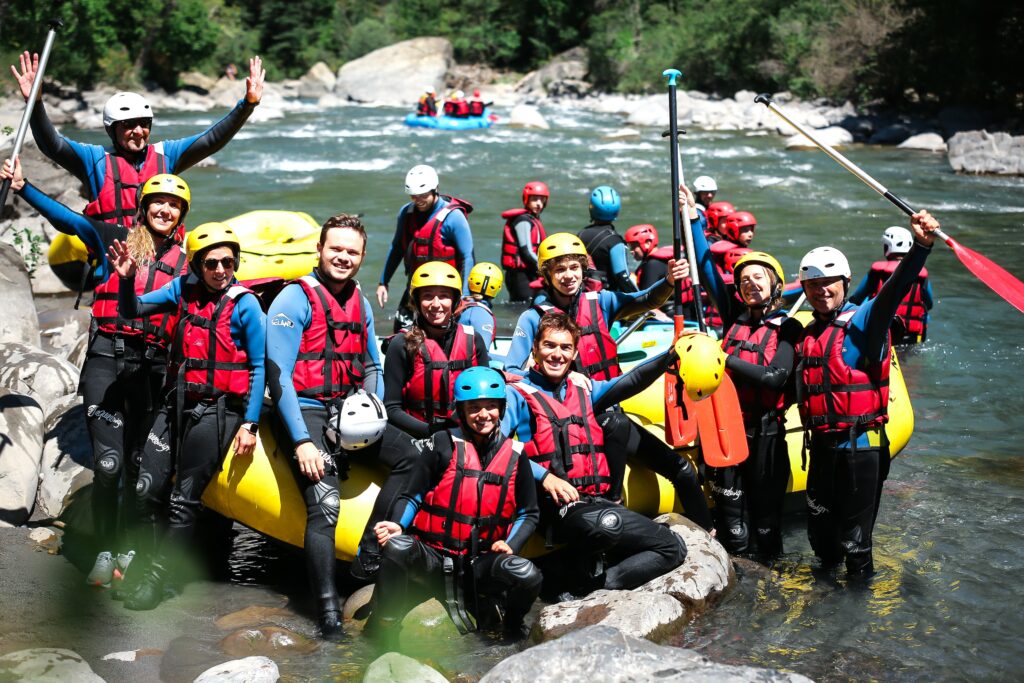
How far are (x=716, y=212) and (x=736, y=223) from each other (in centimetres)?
79

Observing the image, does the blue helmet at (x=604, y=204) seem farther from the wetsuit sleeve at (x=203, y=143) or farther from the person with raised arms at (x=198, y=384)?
the person with raised arms at (x=198, y=384)

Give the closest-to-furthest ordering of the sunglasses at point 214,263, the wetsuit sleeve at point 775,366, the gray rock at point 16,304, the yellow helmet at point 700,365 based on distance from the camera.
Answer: the sunglasses at point 214,263 < the yellow helmet at point 700,365 < the wetsuit sleeve at point 775,366 < the gray rock at point 16,304

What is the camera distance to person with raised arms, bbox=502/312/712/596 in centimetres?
411

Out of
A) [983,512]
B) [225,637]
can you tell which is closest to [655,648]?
[225,637]

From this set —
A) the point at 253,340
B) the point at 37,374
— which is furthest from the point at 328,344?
the point at 37,374

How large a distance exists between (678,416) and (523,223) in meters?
3.43

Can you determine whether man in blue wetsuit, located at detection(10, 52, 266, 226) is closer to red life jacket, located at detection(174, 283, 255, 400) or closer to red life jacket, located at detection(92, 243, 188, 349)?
red life jacket, located at detection(92, 243, 188, 349)

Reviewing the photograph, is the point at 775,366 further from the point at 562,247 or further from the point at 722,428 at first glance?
the point at 562,247

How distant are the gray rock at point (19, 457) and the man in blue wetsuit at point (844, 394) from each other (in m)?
3.39

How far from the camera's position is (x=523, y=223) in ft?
25.1

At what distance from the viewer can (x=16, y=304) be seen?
6250 mm

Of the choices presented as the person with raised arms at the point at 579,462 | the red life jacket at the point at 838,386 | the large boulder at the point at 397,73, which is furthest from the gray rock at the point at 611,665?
the large boulder at the point at 397,73

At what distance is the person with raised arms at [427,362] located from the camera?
420 centimetres

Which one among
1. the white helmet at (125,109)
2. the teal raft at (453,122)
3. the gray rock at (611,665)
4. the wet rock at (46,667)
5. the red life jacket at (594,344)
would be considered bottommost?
the wet rock at (46,667)
